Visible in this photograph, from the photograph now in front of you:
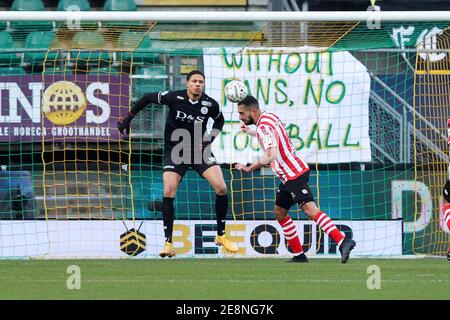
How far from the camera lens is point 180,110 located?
13172 millimetres

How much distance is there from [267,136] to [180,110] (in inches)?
63.6

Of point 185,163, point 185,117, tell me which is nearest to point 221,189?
point 185,163

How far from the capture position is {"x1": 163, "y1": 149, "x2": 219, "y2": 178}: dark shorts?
42.8 feet

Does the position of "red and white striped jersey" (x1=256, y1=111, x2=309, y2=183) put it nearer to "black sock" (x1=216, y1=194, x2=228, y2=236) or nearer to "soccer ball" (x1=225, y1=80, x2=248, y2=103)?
"soccer ball" (x1=225, y1=80, x2=248, y2=103)

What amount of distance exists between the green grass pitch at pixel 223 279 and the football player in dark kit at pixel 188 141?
0.64 metres

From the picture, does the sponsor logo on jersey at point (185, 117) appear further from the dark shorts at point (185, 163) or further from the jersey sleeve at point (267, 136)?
the jersey sleeve at point (267, 136)

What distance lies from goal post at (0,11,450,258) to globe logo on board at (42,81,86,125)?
2 centimetres

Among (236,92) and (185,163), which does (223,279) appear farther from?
(185,163)

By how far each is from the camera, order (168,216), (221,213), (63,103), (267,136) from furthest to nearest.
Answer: (63,103) → (221,213) → (168,216) → (267,136)

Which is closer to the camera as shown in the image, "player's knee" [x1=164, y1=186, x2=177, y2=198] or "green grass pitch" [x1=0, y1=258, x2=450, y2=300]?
"green grass pitch" [x1=0, y1=258, x2=450, y2=300]

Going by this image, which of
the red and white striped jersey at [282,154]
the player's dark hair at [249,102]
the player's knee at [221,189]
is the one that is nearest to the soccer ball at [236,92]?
the player's dark hair at [249,102]

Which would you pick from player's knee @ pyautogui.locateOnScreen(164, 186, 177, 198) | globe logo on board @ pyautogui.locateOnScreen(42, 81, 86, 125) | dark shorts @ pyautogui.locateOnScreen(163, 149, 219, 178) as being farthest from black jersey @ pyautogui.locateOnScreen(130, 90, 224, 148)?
globe logo on board @ pyautogui.locateOnScreen(42, 81, 86, 125)

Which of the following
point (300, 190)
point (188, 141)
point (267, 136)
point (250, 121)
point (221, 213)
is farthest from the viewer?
point (188, 141)

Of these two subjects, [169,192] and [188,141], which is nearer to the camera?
[169,192]
